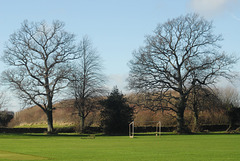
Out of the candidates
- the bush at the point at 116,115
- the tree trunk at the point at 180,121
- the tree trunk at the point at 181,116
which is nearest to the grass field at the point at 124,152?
the tree trunk at the point at 181,116

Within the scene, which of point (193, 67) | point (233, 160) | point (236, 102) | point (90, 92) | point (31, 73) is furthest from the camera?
point (236, 102)

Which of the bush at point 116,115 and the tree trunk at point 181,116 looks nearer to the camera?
the tree trunk at point 181,116

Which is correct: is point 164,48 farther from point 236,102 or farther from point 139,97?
point 236,102

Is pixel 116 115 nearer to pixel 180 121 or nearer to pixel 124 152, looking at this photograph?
pixel 180 121

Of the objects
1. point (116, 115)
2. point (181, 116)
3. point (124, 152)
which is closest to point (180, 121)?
point (181, 116)

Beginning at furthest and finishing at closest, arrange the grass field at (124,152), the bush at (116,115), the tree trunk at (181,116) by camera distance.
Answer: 1. the bush at (116,115)
2. the tree trunk at (181,116)
3. the grass field at (124,152)

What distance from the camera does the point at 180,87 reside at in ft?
166

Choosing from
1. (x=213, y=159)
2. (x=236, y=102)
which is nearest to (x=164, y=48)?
(x=236, y=102)

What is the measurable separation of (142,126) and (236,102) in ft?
86.3

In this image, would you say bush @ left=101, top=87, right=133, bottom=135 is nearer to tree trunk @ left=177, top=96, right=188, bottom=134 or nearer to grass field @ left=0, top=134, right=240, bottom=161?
tree trunk @ left=177, top=96, right=188, bottom=134

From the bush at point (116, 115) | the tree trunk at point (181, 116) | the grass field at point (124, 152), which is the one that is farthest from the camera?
the bush at point (116, 115)

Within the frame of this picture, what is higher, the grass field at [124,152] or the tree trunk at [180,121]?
the tree trunk at [180,121]

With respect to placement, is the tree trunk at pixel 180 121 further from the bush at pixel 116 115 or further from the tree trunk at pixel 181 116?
the bush at pixel 116 115

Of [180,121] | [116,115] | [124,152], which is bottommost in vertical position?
[124,152]
